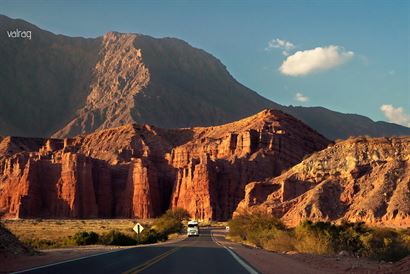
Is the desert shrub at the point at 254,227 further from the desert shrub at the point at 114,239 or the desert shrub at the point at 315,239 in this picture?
the desert shrub at the point at 114,239

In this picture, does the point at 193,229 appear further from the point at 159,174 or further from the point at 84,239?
the point at 159,174

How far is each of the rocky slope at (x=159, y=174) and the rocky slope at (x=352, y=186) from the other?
3525 cm

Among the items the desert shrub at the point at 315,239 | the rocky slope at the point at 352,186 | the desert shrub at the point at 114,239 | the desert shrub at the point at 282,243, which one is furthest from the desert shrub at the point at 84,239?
the rocky slope at the point at 352,186

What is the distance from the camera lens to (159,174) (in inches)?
5315

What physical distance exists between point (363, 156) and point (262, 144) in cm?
5080

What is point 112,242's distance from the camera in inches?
1858

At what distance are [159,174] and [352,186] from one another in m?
73.6

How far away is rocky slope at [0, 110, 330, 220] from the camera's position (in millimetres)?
120250

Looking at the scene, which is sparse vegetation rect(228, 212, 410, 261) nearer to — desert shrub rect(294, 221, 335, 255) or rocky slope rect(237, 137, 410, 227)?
desert shrub rect(294, 221, 335, 255)

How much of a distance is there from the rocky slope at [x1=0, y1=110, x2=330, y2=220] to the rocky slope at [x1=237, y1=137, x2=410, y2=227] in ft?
116

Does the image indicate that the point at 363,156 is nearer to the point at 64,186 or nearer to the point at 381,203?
the point at 381,203

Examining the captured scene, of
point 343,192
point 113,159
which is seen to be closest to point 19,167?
point 113,159

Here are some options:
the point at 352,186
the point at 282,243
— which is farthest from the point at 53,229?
the point at 282,243

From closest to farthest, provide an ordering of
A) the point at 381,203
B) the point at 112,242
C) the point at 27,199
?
the point at 112,242 → the point at 381,203 → the point at 27,199
